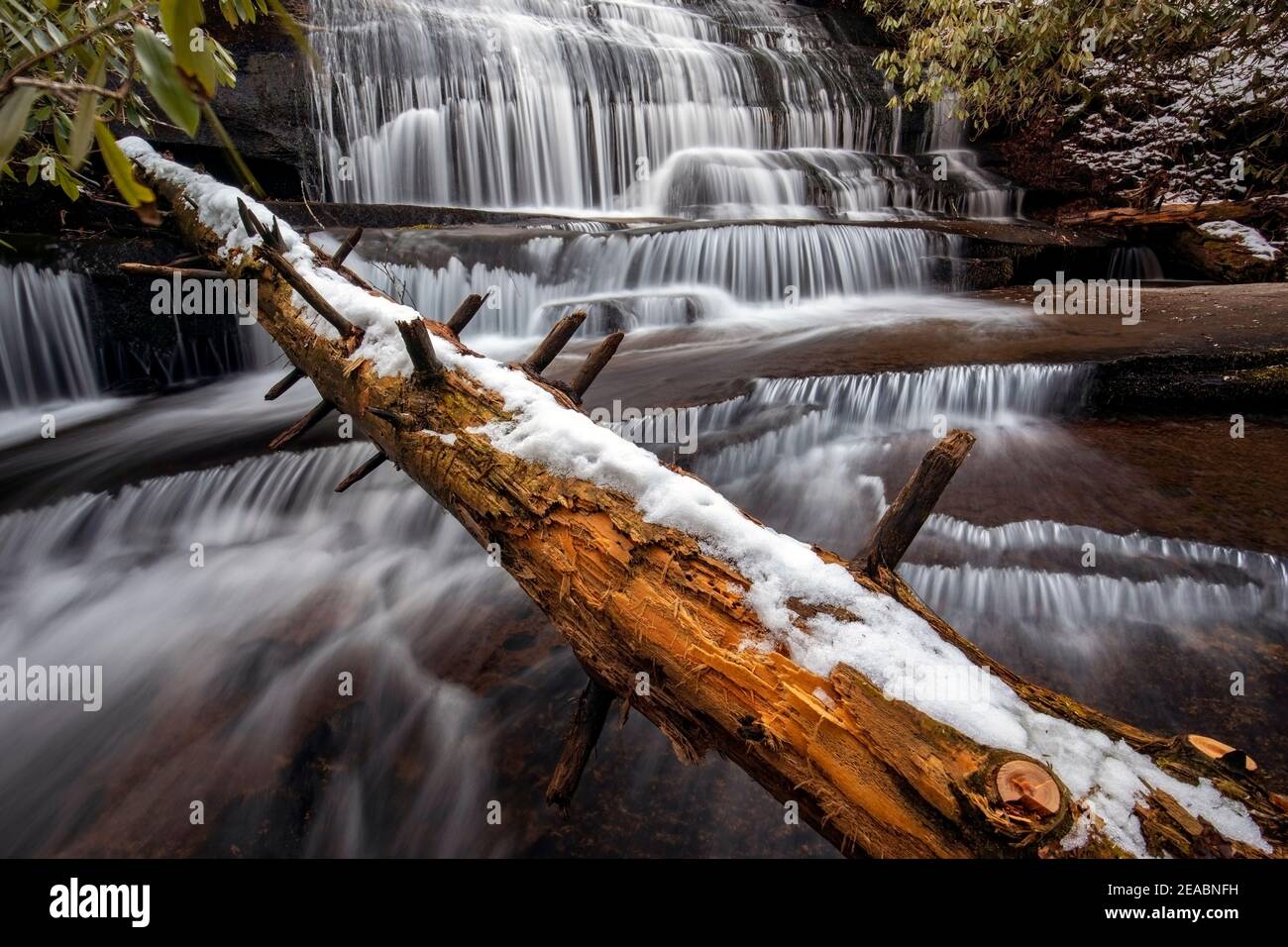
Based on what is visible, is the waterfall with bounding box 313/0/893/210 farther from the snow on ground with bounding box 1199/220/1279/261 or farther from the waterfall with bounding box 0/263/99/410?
the snow on ground with bounding box 1199/220/1279/261

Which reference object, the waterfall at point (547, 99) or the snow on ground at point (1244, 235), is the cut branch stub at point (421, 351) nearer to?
the waterfall at point (547, 99)

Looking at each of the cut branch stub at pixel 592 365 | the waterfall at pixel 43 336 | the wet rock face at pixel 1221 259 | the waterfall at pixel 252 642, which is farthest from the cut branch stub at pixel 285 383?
the wet rock face at pixel 1221 259

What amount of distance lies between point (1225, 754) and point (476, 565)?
3.69m

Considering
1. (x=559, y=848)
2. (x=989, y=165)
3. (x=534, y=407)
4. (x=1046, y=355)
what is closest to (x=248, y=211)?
(x=534, y=407)

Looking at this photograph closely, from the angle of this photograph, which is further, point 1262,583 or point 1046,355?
point 1046,355

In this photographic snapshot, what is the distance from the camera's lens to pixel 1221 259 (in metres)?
9.84

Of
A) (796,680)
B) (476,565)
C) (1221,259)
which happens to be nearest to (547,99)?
(476,565)

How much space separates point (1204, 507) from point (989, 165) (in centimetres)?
1266

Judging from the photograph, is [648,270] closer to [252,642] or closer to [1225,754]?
[252,642]

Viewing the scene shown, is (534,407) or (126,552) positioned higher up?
(534,407)

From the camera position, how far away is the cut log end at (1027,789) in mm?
1138

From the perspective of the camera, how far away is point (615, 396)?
5758 millimetres
